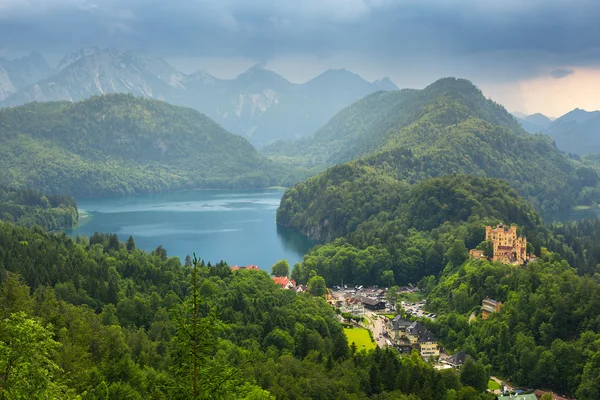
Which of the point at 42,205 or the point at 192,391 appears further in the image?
the point at 42,205

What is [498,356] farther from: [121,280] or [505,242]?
[121,280]

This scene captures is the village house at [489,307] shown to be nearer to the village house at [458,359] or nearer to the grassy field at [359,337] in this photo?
the village house at [458,359]

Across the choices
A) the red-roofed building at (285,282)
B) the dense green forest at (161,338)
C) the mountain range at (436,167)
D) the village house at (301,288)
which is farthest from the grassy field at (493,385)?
the mountain range at (436,167)

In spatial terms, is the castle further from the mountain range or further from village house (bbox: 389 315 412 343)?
the mountain range

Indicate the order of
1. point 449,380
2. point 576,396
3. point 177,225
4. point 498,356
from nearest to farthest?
point 449,380, point 576,396, point 498,356, point 177,225

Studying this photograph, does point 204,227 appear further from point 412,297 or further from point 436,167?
point 412,297

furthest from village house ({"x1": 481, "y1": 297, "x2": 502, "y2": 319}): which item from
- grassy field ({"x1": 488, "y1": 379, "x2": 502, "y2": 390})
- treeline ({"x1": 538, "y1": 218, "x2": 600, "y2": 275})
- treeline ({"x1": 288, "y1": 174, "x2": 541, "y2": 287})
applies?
treeline ({"x1": 288, "y1": 174, "x2": 541, "y2": 287})

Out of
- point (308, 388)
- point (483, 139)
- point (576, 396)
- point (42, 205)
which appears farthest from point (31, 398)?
point (483, 139)
